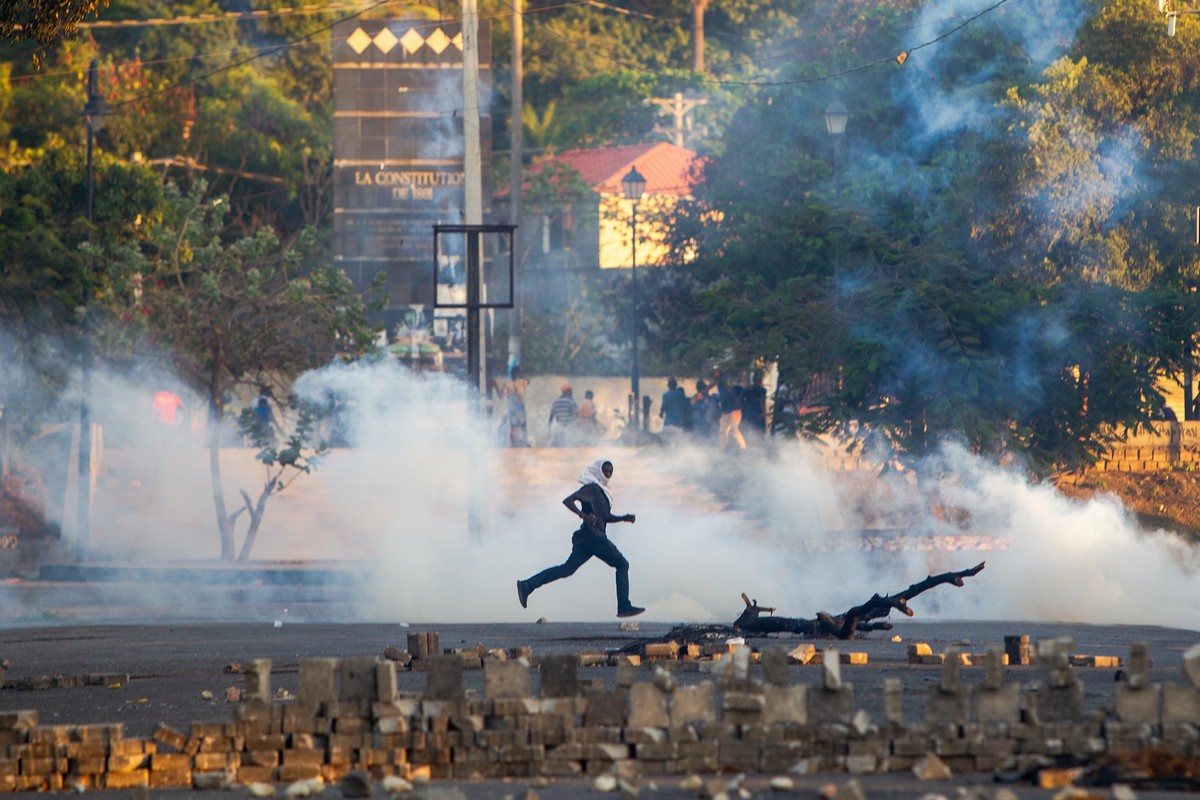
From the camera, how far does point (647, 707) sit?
295 inches

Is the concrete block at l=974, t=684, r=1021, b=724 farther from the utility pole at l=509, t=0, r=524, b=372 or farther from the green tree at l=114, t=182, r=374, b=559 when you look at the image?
the utility pole at l=509, t=0, r=524, b=372

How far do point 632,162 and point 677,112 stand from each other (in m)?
1.98

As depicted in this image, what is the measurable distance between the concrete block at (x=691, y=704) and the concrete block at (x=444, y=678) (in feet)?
2.99

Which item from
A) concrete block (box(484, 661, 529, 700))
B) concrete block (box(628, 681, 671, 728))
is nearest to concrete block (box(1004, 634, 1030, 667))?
concrete block (box(628, 681, 671, 728))

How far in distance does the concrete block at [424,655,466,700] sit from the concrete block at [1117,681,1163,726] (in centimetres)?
276

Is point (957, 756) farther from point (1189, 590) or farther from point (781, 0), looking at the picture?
point (781, 0)

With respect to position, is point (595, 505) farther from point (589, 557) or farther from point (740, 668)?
point (740, 668)

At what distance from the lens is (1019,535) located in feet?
65.4

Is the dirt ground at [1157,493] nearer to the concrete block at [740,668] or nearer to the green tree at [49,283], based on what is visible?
the green tree at [49,283]

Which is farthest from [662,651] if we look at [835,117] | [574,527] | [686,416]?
[686,416]

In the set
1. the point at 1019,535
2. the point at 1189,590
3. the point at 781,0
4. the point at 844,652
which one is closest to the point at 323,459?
the point at 1019,535

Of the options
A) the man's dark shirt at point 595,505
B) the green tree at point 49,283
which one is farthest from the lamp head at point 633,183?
the man's dark shirt at point 595,505

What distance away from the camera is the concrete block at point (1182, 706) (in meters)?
7.36

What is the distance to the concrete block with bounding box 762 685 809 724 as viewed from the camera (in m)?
7.45
